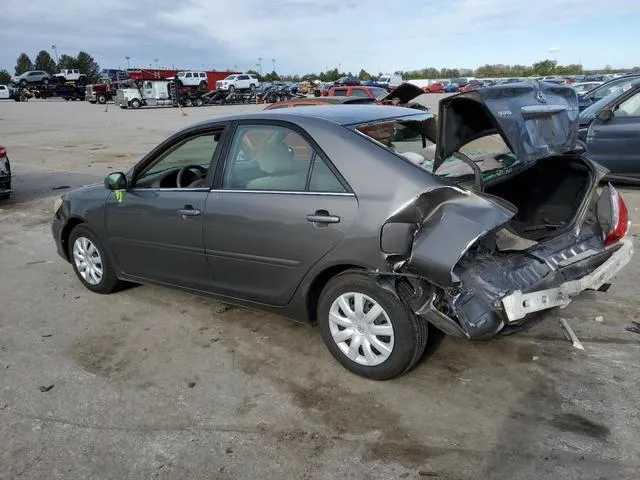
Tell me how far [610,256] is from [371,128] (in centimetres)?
175

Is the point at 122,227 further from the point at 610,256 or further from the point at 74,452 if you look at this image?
the point at 610,256

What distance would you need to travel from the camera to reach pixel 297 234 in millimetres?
3473

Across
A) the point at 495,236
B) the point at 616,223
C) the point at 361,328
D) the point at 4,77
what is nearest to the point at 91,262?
the point at 361,328

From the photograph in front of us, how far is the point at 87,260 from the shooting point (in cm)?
503

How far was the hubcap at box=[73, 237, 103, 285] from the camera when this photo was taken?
4.95 metres

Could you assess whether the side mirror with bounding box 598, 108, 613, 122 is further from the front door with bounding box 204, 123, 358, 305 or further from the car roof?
the front door with bounding box 204, 123, 358, 305

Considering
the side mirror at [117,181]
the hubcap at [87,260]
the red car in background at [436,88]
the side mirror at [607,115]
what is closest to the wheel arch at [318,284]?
the side mirror at [117,181]

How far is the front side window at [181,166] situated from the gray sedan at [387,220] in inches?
1.1

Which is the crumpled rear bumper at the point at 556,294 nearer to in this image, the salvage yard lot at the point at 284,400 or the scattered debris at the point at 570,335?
the salvage yard lot at the point at 284,400

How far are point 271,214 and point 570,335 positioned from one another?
2285 mm

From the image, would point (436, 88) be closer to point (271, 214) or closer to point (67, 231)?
point (67, 231)

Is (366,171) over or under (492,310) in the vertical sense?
over

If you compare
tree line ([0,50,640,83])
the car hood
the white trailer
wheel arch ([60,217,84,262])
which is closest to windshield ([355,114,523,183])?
the car hood

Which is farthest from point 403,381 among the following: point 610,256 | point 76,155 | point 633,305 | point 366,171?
point 76,155
